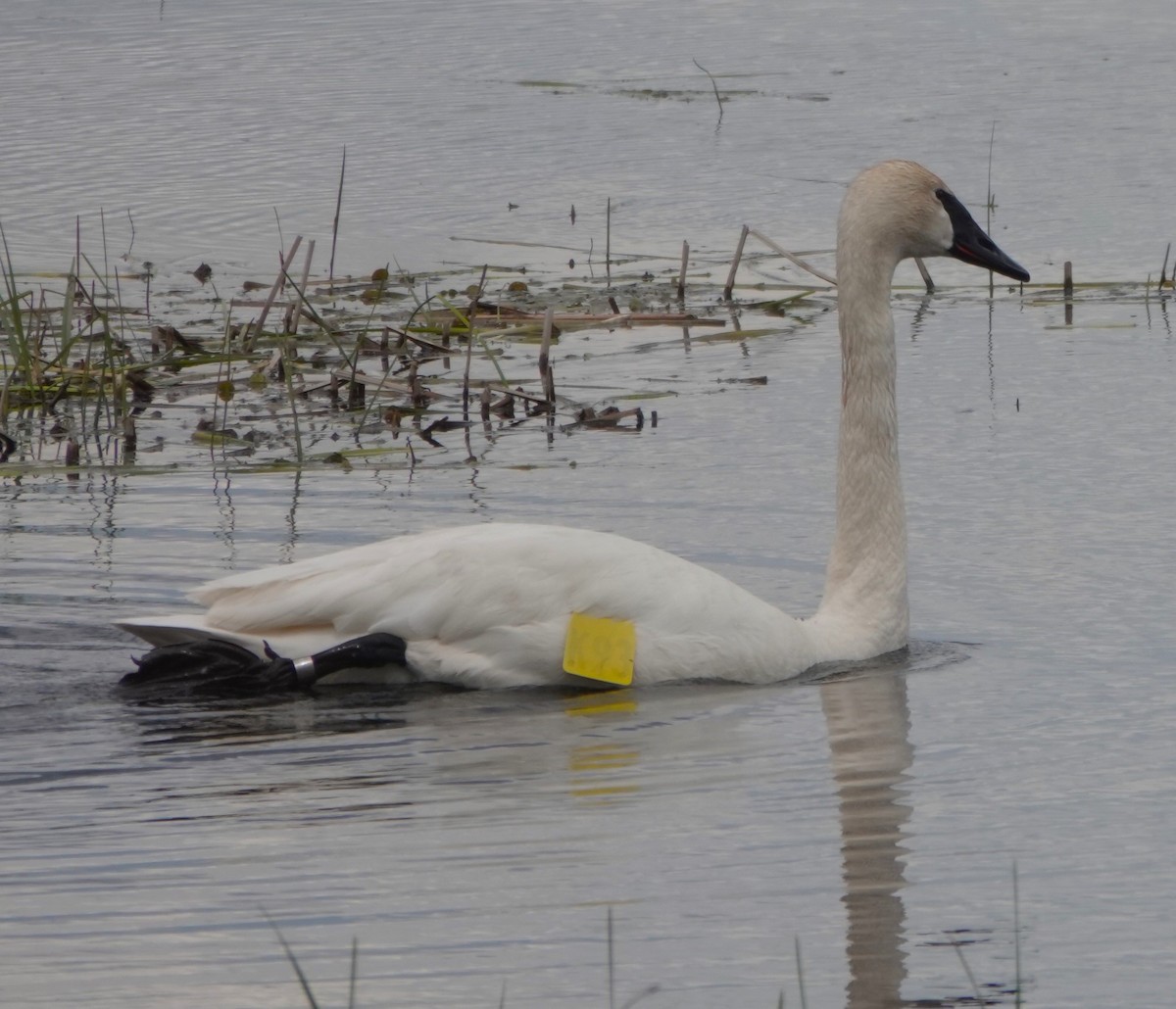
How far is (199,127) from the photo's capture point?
15.4m

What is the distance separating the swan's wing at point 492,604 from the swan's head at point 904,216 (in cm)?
142

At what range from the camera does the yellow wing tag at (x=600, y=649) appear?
593 cm

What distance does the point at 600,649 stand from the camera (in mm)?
5945

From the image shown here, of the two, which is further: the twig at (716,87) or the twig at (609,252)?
the twig at (716,87)

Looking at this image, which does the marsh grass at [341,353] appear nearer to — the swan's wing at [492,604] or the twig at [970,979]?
the swan's wing at [492,604]

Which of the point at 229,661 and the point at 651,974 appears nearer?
the point at 651,974

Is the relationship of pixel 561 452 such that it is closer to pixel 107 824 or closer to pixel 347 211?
pixel 107 824

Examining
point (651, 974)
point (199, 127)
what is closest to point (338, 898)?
point (651, 974)

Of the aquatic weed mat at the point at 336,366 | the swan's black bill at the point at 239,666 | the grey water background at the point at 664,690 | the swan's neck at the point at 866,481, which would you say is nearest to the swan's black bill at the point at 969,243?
the swan's neck at the point at 866,481

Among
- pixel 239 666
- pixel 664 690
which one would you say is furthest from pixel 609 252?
pixel 239 666

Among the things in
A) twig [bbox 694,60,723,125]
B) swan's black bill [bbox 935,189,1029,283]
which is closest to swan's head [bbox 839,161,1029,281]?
swan's black bill [bbox 935,189,1029,283]

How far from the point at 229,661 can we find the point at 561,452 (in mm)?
2723

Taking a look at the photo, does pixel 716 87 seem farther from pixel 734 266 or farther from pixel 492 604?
pixel 492 604

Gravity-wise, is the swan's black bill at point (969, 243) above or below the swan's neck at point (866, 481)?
above
